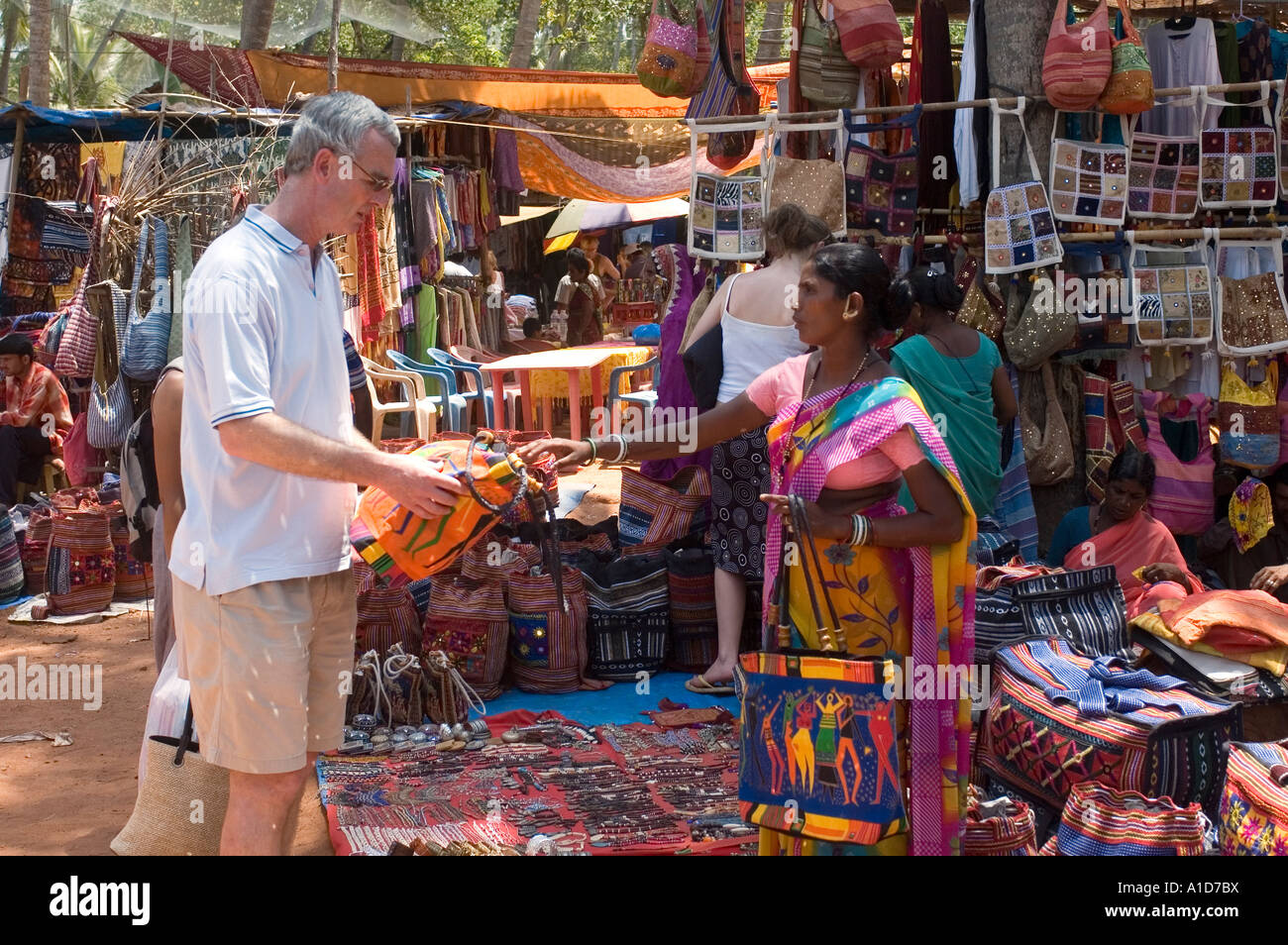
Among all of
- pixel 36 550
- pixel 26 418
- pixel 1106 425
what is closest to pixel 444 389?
pixel 26 418

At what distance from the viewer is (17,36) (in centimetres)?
3559

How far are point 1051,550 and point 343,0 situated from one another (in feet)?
45.6

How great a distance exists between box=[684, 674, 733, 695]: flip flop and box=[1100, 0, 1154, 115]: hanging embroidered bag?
3.27m

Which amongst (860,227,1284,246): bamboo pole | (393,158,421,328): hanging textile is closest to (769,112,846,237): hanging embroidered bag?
(860,227,1284,246): bamboo pole

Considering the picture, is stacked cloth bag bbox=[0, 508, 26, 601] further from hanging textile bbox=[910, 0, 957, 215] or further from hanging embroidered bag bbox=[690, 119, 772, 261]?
hanging textile bbox=[910, 0, 957, 215]

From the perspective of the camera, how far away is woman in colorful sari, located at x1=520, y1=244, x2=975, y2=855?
123 inches

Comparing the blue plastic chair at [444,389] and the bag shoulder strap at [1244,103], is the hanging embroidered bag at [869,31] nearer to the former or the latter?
the bag shoulder strap at [1244,103]

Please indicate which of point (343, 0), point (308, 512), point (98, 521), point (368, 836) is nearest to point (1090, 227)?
point (368, 836)

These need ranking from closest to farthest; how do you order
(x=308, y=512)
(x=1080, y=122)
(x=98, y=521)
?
1. (x=308, y=512)
2. (x=1080, y=122)
3. (x=98, y=521)

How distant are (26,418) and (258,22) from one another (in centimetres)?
962

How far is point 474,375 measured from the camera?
11.7 meters

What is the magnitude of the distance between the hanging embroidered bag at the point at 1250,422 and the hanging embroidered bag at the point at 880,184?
1732 mm

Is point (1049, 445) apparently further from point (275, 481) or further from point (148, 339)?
point (275, 481)

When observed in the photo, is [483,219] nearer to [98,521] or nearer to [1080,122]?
[98,521]
